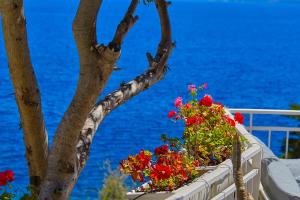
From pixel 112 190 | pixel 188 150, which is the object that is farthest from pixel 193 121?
pixel 112 190

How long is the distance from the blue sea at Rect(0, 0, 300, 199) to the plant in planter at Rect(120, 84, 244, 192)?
283 inches

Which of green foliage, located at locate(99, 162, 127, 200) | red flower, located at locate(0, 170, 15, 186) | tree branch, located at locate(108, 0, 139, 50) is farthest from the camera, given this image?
red flower, located at locate(0, 170, 15, 186)

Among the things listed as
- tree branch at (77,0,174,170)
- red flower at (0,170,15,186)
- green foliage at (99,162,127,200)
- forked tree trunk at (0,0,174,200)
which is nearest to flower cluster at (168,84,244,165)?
tree branch at (77,0,174,170)

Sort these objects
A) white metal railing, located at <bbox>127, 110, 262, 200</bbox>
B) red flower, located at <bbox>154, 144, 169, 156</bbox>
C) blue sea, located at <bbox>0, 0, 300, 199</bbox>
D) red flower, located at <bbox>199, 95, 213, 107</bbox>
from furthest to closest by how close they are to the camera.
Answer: blue sea, located at <bbox>0, 0, 300, 199</bbox>, red flower, located at <bbox>199, 95, 213, 107</bbox>, red flower, located at <bbox>154, 144, 169, 156</bbox>, white metal railing, located at <bbox>127, 110, 262, 200</bbox>

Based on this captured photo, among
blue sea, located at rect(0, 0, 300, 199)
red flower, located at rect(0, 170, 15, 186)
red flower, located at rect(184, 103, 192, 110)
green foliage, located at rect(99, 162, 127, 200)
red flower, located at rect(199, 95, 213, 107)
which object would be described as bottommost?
green foliage, located at rect(99, 162, 127, 200)

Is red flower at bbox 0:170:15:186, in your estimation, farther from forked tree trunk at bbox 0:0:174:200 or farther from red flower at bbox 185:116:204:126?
red flower at bbox 185:116:204:126

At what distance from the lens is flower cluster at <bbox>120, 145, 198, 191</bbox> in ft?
11.2

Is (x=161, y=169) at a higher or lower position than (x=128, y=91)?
lower

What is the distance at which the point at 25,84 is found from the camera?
2.98m

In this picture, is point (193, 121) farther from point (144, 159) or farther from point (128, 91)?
point (128, 91)

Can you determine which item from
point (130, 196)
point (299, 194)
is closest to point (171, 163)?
point (130, 196)

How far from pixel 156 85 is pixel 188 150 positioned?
26.0 m

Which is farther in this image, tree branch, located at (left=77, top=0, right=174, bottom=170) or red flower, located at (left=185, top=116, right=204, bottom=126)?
red flower, located at (left=185, top=116, right=204, bottom=126)

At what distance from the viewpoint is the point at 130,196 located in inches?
132
